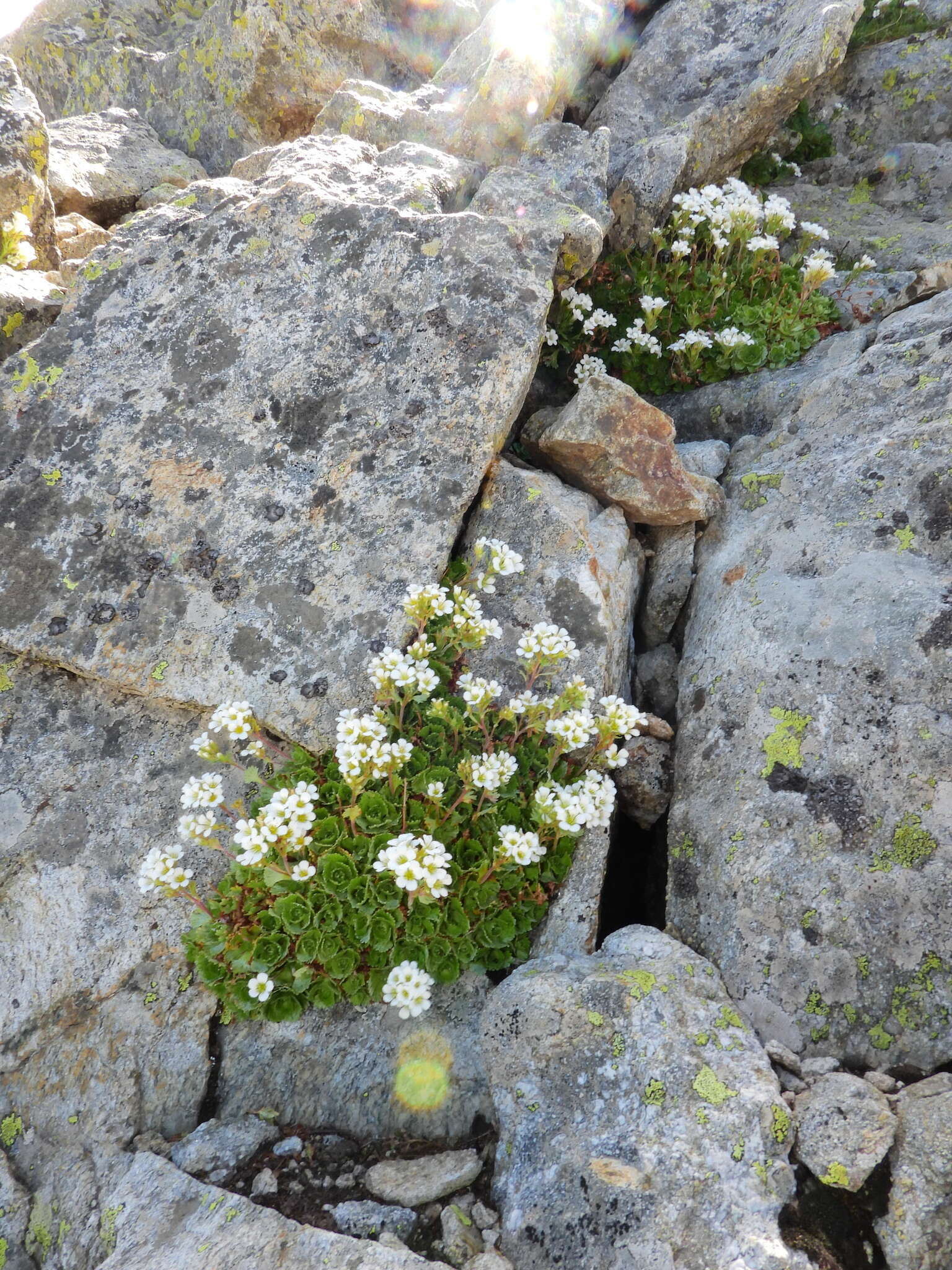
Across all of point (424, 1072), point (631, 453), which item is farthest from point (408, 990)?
point (631, 453)

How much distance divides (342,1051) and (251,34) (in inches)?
410

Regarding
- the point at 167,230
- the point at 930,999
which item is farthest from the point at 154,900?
the point at 167,230

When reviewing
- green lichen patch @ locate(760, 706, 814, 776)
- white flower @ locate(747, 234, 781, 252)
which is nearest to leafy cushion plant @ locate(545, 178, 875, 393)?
white flower @ locate(747, 234, 781, 252)

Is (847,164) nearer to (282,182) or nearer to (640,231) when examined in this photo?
(640,231)

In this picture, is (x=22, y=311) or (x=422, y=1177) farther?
(x=22, y=311)

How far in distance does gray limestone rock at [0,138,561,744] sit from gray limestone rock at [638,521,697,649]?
158 centimetres

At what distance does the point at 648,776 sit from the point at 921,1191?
240 cm

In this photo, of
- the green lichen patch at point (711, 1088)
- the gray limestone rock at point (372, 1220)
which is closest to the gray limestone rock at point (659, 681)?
the green lichen patch at point (711, 1088)

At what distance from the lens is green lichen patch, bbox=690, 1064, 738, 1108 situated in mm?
3197

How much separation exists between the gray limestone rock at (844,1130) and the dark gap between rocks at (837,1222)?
0.14ft

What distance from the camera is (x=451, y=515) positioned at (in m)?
5.02

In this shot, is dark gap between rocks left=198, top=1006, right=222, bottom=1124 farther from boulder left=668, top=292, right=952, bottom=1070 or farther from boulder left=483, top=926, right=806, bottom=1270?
boulder left=668, top=292, right=952, bottom=1070

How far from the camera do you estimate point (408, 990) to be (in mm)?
3650

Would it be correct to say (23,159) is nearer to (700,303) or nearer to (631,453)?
(631,453)
